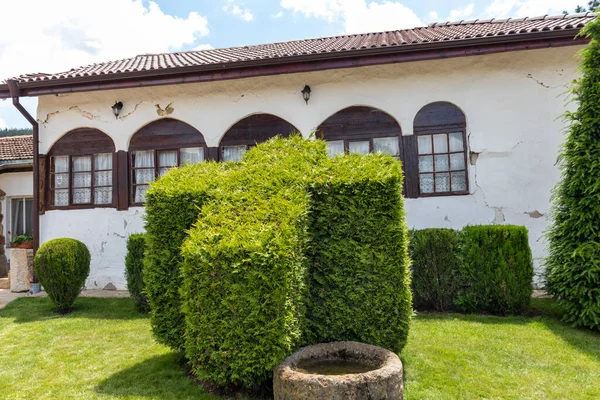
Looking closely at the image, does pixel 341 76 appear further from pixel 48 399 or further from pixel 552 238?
pixel 48 399

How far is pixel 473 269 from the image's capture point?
5.70 m

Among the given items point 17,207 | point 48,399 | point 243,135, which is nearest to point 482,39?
point 243,135

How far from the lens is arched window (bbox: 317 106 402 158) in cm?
756

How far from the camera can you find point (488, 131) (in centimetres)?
719

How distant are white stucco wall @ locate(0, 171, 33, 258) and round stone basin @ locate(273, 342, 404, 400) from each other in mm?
12306

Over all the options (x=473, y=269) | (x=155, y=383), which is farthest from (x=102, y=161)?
(x=473, y=269)

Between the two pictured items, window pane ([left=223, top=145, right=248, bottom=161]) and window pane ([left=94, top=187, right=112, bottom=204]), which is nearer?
window pane ([left=223, top=145, right=248, bottom=161])

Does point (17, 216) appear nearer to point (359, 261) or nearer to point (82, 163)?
point (82, 163)

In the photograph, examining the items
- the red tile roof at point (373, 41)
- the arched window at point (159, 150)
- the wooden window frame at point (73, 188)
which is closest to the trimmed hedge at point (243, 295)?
the red tile roof at point (373, 41)

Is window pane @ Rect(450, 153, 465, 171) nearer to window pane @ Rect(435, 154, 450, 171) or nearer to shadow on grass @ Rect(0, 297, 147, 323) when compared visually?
window pane @ Rect(435, 154, 450, 171)

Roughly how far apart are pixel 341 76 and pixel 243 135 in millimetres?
2239

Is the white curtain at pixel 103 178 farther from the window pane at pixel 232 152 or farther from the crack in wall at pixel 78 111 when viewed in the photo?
the window pane at pixel 232 152

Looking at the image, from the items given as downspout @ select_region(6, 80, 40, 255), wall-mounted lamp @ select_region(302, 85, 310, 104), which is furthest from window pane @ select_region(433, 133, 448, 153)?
downspout @ select_region(6, 80, 40, 255)

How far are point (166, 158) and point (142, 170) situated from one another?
57cm
